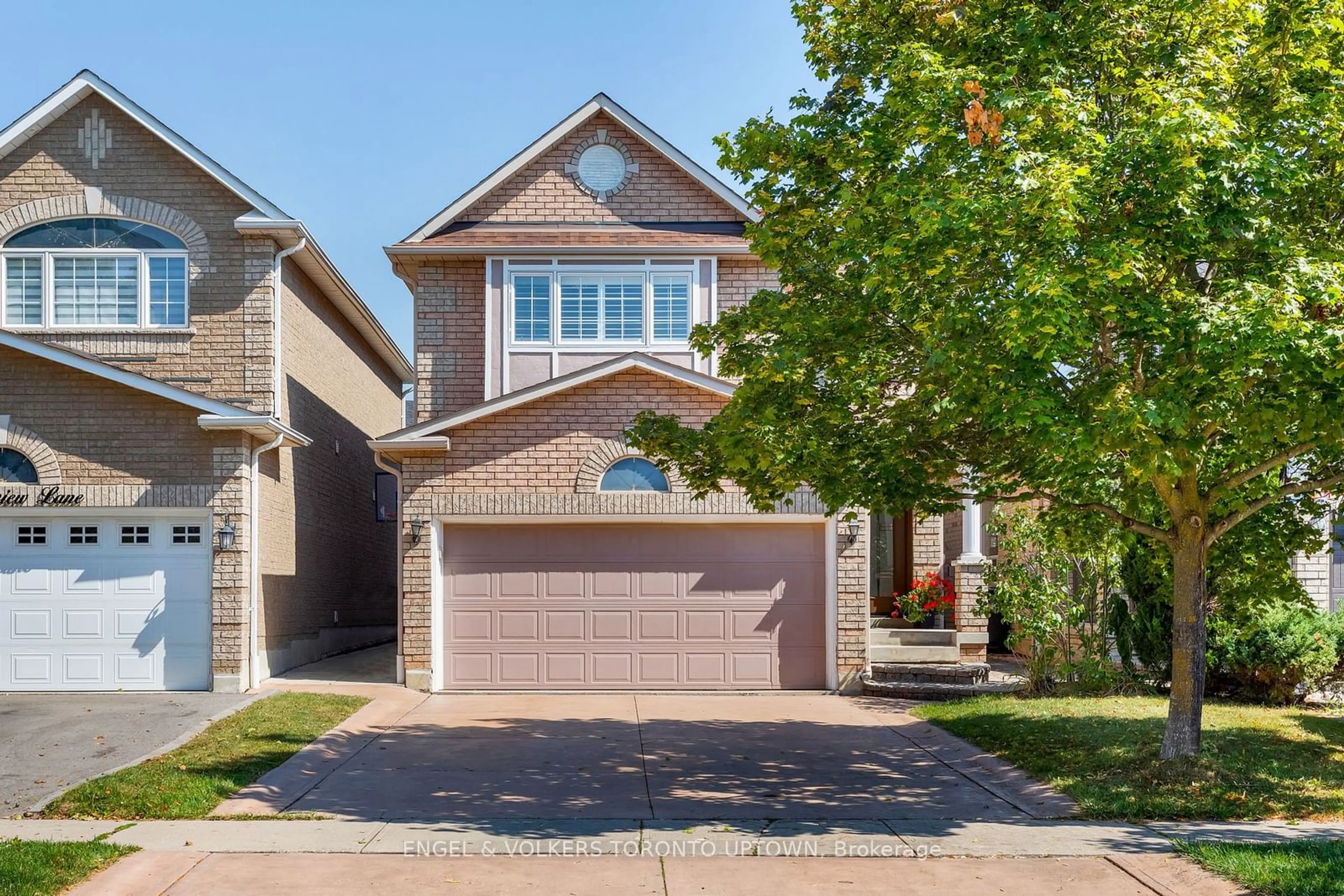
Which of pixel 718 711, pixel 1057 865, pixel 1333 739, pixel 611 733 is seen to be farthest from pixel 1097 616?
pixel 1057 865

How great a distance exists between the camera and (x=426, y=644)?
1531 centimetres

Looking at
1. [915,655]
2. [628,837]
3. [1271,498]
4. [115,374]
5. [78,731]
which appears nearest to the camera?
[628,837]

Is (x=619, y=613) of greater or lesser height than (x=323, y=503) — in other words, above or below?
below

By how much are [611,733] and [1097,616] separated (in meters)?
6.78

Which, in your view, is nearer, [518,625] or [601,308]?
[518,625]

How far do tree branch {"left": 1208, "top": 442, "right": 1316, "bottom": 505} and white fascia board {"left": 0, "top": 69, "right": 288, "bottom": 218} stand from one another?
39.4 feet

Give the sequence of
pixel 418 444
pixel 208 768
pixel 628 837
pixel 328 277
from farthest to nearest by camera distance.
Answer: pixel 328 277 < pixel 418 444 < pixel 208 768 < pixel 628 837

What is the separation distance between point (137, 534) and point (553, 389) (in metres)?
5.70

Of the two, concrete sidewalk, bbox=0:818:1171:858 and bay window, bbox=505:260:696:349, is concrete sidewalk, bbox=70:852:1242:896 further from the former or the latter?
bay window, bbox=505:260:696:349

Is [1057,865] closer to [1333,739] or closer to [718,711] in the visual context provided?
[1333,739]

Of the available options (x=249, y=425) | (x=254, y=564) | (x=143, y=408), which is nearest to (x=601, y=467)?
(x=249, y=425)

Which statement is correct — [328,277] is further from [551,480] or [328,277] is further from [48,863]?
[48,863]

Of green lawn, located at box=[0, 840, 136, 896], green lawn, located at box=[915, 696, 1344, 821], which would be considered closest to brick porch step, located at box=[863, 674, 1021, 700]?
green lawn, located at box=[915, 696, 1344, 821]

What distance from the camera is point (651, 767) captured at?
10.5 metres
